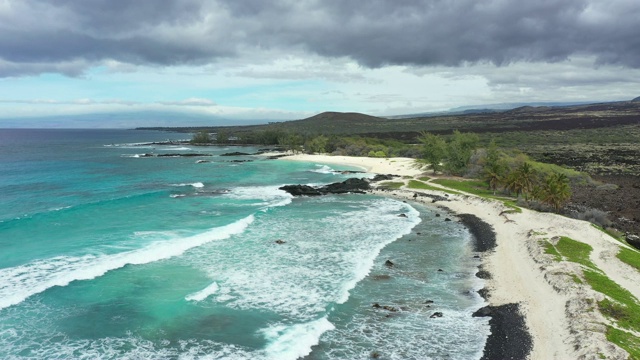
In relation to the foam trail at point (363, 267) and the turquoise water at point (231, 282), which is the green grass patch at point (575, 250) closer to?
the turquoise water at point (231, 282)

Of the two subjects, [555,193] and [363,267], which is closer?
[363,267]

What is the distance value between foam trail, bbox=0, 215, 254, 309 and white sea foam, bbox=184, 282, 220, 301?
679 cm

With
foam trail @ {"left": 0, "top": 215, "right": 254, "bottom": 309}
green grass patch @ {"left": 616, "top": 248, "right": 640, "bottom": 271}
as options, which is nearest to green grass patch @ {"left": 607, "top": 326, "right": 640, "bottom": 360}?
green grass patch @ {"left": 616, "top": 248, "right": 640, "bottom": 271}

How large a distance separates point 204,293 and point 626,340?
1950 centimetres

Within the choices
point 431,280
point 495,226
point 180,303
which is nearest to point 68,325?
point 180,303

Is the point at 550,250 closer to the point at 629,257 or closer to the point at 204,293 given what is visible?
the point at 629,257

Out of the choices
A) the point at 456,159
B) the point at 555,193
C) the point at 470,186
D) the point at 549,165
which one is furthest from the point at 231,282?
the point at 549,165

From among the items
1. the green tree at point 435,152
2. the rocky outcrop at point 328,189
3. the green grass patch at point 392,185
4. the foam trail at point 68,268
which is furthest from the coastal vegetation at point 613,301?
the green tree at point 435,152

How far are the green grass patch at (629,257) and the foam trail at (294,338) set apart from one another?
746 inches

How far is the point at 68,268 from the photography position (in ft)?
86.6

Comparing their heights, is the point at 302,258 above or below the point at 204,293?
below

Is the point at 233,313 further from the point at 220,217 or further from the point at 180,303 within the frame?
the point at 220,217

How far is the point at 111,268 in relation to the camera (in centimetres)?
2652

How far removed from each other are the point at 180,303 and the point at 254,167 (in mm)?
71374
